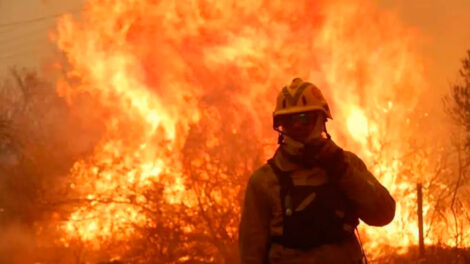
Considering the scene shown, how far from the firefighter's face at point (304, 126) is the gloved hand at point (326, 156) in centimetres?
11

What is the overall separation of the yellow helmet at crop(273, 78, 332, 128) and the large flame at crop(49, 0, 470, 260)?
A: 5943 millimetres

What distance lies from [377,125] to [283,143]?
9.49 meters

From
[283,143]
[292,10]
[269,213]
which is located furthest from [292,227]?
[292,10]

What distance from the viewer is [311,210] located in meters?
2.83

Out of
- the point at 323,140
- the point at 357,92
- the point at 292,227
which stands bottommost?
the point at 292,227

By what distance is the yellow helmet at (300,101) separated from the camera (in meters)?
2.96

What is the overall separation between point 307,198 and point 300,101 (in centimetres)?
46

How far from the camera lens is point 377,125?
12.1 m

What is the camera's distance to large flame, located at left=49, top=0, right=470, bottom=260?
31.4ft

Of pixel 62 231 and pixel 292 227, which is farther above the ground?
pixel 62 231

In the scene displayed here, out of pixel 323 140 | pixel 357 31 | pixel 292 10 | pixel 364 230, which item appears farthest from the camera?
pixel 357 31

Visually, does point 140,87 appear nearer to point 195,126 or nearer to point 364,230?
point 195,126

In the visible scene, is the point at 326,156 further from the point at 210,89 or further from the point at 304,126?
the point at 210,89

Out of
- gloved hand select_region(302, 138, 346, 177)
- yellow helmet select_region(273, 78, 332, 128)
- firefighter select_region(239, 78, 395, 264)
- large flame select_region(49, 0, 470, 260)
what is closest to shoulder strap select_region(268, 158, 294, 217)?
firefighter select_region(239, 78, 395, 264)
